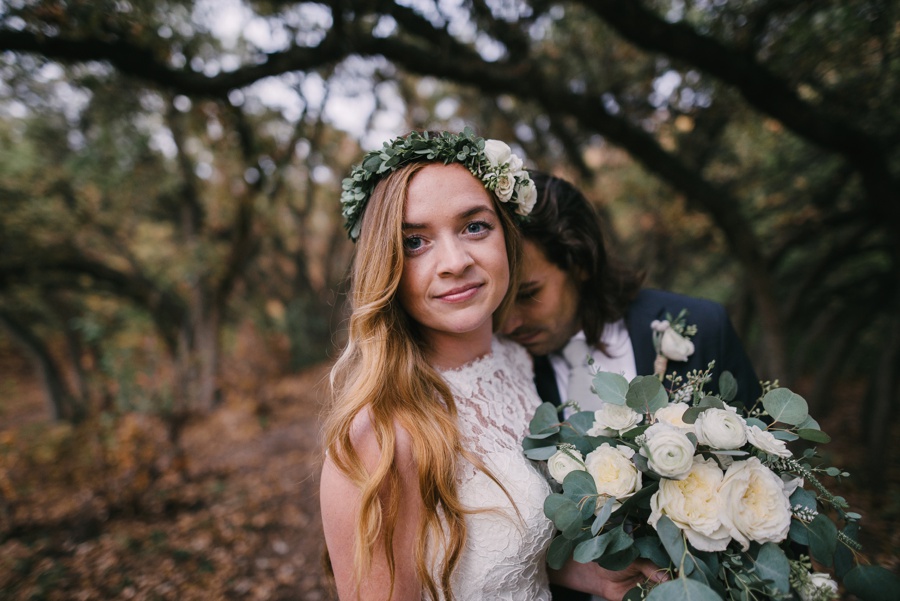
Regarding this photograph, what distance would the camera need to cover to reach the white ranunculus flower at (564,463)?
1.53 m

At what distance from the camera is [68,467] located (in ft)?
20.0

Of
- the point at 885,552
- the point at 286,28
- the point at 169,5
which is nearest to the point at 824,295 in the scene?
the point at 885,552

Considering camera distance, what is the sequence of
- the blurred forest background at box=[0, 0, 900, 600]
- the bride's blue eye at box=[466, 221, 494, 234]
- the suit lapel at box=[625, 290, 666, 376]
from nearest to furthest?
the bride's blue eye at box=[466, 221, 494, 234]
the suit lapel at box=[625, 290, 666, 376]
the blurred forest background at box=[0, 0, 900, 600]

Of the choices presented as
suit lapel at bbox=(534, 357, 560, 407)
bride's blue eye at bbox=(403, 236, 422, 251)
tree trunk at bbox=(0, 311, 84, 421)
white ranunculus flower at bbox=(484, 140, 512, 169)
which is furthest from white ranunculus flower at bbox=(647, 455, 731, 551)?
tree trunk at bbox=(0, 311, 84, 421)

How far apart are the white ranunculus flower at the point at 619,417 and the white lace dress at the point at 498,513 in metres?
0.38

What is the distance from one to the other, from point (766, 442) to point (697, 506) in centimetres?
27

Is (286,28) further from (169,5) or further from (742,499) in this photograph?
(742,499)

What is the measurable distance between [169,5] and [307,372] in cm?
1009

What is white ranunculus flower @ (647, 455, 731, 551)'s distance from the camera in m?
1.24

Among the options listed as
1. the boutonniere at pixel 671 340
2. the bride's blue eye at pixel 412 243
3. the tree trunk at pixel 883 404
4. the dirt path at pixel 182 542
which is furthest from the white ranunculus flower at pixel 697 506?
the tree trunk at pixel 883 404

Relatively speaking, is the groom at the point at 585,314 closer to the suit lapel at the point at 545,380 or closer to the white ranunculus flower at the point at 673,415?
the suit lapel at the point at 545,380

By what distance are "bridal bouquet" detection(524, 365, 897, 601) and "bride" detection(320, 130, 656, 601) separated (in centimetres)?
22

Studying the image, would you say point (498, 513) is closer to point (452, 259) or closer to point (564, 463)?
point (564, 463)

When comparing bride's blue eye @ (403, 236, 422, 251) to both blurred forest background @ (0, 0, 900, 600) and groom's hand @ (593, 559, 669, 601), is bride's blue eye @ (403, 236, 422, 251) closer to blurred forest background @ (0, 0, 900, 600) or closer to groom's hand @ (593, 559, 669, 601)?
blurred forest background @ (0, 0, 900, 600)
